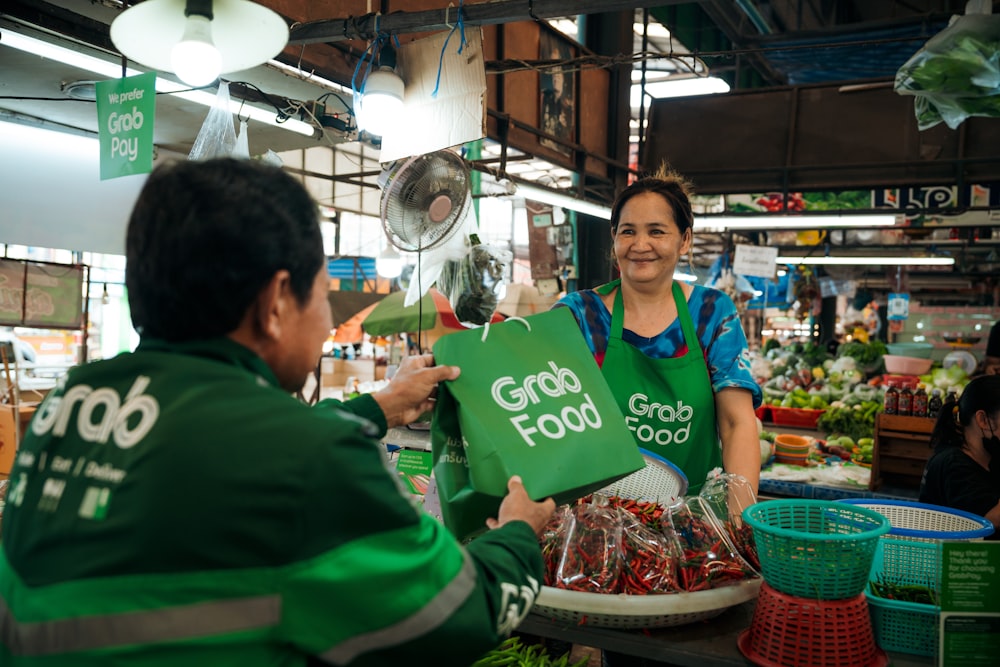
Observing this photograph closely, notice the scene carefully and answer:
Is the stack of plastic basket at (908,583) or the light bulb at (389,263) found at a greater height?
the light bulb at (389,263)

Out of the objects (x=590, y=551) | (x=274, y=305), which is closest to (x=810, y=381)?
(x=590, y=551)

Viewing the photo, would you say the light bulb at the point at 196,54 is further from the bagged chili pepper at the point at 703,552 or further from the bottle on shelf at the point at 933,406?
the bottle on shelf at the point at 933,406

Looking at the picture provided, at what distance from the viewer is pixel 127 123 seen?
306 centimetres

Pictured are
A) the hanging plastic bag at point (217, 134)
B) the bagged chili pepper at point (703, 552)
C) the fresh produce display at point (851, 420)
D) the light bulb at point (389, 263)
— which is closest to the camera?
the bagged chili pepper at point (703, 552)

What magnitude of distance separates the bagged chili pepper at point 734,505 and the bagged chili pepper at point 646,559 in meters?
0.16

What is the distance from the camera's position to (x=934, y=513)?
1960mm

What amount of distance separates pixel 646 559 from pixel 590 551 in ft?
0.39

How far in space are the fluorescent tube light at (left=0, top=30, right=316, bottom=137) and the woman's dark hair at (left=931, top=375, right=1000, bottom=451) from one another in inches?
134

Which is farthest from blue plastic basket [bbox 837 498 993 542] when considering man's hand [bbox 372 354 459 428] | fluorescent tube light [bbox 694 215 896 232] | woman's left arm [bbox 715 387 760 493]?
fluorescent tube light [bbox 694 215 896 232]

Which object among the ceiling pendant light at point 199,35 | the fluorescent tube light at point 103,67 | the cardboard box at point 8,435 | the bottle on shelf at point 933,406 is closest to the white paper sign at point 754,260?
the bottle on shelf at point 933,406

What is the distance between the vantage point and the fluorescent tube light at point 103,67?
10.3 ft

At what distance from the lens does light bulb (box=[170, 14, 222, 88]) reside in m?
2.33

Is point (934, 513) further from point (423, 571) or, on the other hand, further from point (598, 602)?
point (423, 571)

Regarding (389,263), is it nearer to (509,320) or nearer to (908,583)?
(509,320)
